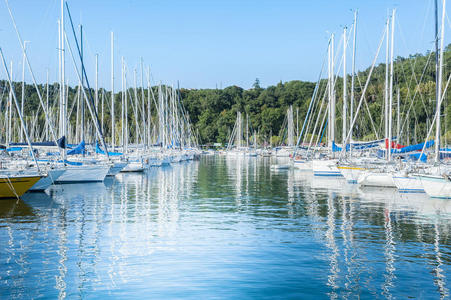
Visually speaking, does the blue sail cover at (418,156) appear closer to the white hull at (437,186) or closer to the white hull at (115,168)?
the white hull at (437,186)

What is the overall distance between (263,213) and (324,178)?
2134 centimetres

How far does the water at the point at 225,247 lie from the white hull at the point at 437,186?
1.76 feet

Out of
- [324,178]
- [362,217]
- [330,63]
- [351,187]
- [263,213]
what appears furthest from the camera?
[330,63]

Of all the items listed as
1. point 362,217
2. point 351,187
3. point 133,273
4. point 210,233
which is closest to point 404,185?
point 351,187

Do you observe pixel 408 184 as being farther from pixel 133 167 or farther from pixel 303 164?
pixel 133 167

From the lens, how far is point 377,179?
34.6 m

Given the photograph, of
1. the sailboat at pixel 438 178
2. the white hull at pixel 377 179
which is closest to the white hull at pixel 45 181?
the white hull at pixel 377 179

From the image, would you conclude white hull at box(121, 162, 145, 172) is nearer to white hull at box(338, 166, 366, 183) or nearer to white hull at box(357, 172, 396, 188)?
white hull at box(338, 166, 366, 183)

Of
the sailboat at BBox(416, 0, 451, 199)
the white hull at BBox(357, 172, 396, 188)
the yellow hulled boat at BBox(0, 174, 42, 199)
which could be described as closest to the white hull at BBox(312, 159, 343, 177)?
the white hull at BBox(357, 172, 396, 188)

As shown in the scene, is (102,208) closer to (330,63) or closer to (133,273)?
(133,273)

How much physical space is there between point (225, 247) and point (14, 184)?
51.4 ft

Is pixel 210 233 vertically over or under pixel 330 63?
under

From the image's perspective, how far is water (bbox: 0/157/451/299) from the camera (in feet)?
39.1

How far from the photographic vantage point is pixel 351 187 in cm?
3575
